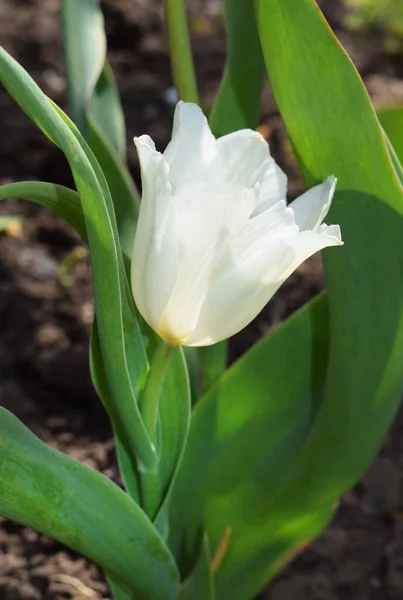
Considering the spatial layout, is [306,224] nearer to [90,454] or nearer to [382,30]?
[90,454]

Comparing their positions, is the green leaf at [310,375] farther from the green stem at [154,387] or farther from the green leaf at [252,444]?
the green stem at [154,387]

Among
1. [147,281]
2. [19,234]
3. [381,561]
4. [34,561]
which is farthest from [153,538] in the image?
[19,234]

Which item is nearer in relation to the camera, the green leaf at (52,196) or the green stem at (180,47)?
the green leaf at (52,196)

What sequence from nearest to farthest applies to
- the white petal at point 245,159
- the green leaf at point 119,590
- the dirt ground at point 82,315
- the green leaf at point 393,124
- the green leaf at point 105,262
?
the green leaf at point 105,262 → the white petal at point 245,159 → the green leaf at point 393,124 → the green leaf at point 119,590 → the dirt ground at point 82,315

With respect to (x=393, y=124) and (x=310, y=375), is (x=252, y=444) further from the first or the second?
(x=393, y=124)

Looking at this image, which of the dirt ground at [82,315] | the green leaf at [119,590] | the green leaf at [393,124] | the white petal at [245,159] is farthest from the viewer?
the dirt ground at [82,315]

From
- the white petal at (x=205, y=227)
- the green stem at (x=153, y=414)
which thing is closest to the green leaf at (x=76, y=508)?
the green stem at (x=153, y=414)

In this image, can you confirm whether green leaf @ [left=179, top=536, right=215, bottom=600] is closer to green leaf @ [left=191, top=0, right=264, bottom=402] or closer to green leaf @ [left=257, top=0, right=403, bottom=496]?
green leaf @ [left=257, top=0, right=403, bottom=496]
